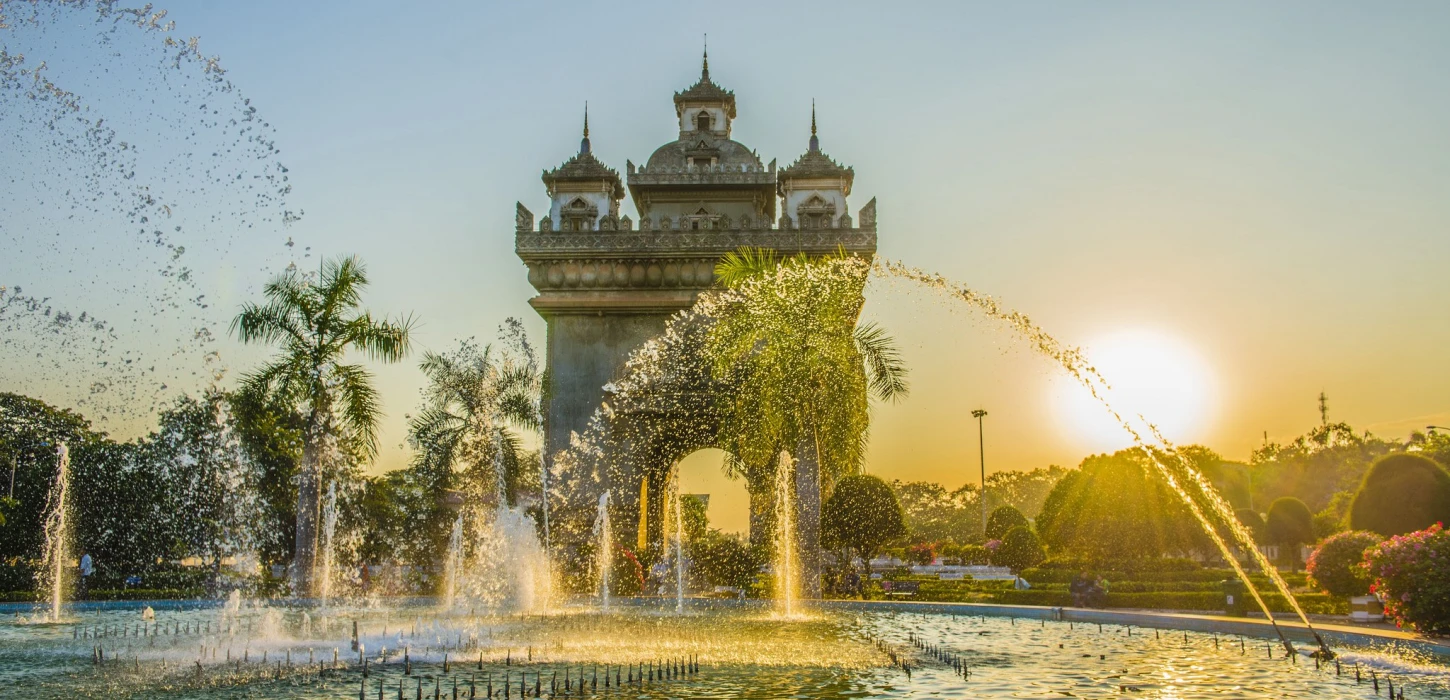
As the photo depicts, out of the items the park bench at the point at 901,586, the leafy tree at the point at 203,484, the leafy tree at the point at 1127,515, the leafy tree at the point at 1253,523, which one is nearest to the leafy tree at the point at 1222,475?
the leafy tree at the point at 1253,523

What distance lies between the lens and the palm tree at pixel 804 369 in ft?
70.9

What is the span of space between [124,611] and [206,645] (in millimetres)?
8509

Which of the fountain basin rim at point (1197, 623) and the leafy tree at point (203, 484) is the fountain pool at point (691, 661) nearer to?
the fountain basin rim at point (1197, 623)

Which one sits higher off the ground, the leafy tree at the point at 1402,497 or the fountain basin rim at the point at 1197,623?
the leafy tree at the point at 1402,497

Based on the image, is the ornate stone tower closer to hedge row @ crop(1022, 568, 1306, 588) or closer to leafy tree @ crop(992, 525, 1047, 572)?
hedge row @ crop(1022, 568, 1306, 588)

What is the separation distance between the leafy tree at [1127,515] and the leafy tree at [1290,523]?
1212cm

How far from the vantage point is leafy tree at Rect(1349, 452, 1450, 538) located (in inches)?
933

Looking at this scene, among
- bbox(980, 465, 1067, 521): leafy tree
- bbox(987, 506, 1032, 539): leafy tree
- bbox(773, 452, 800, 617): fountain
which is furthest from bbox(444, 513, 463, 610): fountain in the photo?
bbox(980, 465, 1067, 521): leafy tree

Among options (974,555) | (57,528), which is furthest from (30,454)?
(974,555)

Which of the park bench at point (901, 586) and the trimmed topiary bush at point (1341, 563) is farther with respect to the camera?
the park bench at point (901, 586)

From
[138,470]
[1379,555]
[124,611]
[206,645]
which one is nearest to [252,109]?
[206,645]

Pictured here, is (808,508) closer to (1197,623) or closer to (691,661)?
(1197,623)

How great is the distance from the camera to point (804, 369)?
21625 millimetres

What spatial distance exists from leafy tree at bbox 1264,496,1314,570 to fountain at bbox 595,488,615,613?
2461 centimetres
